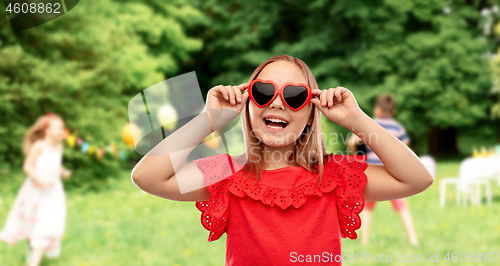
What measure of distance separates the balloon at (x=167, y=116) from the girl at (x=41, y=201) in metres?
3.26

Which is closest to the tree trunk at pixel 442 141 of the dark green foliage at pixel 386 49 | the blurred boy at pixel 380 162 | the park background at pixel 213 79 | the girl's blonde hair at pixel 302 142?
the park background at pixel 213 79

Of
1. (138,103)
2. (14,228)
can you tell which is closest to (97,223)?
(14,228)

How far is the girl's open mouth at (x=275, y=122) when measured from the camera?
163 centimetres

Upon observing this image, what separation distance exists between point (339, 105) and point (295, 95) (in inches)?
6.4

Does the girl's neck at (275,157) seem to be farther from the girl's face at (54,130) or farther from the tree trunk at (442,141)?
the tree trunk at (442,141)

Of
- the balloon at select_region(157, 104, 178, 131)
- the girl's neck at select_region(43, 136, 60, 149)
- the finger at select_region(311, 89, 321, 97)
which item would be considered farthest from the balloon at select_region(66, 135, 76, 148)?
the finger at select_region(311, 89, 321, 97)

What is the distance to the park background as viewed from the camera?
5.42 metres

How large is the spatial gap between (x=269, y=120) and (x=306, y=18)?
1780 cm

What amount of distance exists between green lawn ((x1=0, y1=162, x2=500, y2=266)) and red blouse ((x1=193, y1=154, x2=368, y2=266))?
2.87 m

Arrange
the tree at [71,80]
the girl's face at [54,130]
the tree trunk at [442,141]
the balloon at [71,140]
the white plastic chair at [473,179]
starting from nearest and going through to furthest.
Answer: the girl's face at [54,130], the white plastic chair at [473,179], the balloon at [71,140], the tree at [71,80], the tree trunk at [442,141]

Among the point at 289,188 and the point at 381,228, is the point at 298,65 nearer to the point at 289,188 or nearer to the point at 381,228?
the point at 289,188

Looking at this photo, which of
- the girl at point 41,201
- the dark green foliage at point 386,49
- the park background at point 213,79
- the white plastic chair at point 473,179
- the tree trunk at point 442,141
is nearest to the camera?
the girl at point 41,201

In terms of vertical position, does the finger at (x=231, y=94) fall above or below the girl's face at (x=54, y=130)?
above

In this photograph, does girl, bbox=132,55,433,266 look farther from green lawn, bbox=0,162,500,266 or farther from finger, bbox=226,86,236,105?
green lawn, bbox=0,162,500,266
